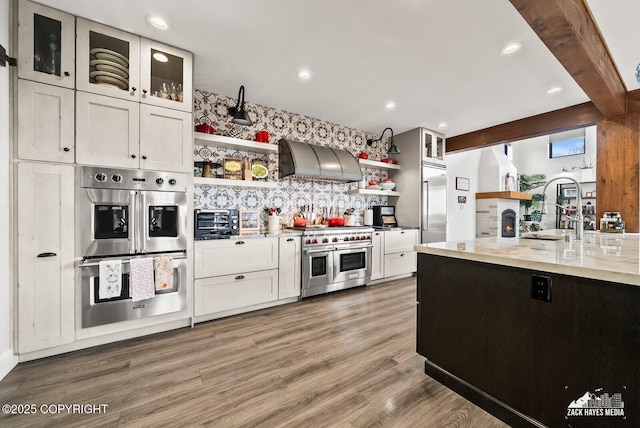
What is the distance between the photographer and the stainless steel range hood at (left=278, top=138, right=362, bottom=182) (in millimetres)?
3631

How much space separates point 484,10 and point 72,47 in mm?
3202

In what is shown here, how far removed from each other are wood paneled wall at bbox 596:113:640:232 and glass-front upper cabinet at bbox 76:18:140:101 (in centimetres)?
550

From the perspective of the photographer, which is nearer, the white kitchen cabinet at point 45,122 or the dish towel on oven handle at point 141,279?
the white kitchen cabinet at point 45,122

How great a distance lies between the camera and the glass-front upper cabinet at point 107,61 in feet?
6.95

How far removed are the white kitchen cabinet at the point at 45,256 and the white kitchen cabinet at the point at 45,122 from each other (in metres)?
0.09

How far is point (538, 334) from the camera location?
1309 millimetres

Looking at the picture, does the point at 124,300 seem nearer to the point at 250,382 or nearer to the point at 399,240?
the point at 250,382

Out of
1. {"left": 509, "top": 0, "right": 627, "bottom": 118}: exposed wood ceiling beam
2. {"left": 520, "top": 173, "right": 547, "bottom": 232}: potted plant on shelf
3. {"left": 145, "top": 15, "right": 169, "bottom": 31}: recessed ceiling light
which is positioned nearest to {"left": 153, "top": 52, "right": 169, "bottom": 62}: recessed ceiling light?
{"left": 145, "top": 15, "right": 169, "bottom": 31}: recessed ceiling light

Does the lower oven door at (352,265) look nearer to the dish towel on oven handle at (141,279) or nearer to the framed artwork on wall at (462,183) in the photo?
the dish towel on oven handle at (141,279)

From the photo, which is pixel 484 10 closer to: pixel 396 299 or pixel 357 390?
pixel 357 390

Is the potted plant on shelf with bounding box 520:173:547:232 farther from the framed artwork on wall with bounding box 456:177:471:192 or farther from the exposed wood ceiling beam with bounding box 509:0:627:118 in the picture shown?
the exposed wood ceiling beam with bounding box 509:0:627:118

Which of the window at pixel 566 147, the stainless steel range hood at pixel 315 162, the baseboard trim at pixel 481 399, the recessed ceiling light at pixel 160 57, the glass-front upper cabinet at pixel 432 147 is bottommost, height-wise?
the baseboard trim at pixel 481 399

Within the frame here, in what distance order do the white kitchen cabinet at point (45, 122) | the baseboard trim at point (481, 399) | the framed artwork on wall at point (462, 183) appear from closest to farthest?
the baseboard trim at point (481, 399) → the white kitchen cabinet at point (45, 122) → the framed artwork on wall at point (462, 183)

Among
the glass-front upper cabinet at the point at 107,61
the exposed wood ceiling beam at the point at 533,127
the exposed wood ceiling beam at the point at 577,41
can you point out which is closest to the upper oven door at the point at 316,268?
the glass-front upper cabinet at the point at 107,61
